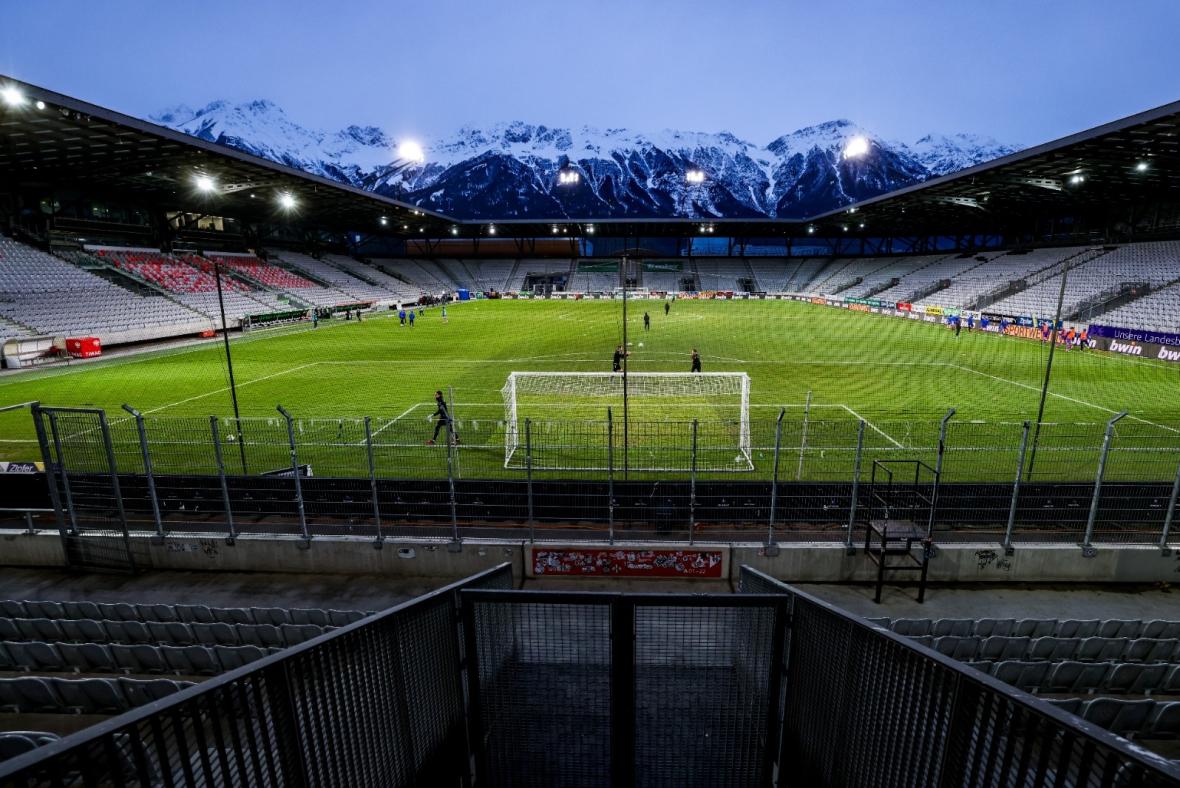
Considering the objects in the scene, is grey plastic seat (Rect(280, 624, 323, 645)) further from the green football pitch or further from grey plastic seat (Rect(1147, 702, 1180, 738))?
grey plastic seat (Rect(1147, 702, 1180, 738))

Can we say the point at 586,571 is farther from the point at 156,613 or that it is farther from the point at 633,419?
the point at 633,419

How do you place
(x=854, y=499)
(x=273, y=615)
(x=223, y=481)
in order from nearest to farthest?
1. (x=273, y=615)
2. (x=854, y=499)
3. (x=223, y=481)

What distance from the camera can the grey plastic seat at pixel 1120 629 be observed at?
25.8 ft

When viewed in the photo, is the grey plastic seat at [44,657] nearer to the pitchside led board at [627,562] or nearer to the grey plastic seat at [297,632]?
the grey plastic seat at [297,632]

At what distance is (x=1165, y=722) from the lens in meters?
5.83

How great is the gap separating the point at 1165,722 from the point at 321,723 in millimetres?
8184

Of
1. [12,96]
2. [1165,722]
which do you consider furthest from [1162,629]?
[12,96]

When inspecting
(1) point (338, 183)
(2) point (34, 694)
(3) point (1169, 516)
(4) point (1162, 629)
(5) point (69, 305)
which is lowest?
(4) point (1162, 629)

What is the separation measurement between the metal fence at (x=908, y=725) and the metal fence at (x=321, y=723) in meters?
2.75

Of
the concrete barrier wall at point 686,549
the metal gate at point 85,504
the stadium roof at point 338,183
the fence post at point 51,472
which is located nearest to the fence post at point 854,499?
the concrete barrier wall at point 686,549

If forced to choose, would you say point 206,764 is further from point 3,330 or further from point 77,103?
point 3,330

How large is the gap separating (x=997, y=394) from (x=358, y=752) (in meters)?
27.5

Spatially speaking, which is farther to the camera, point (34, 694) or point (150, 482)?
point (150, 482)

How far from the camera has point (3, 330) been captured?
3173cm
